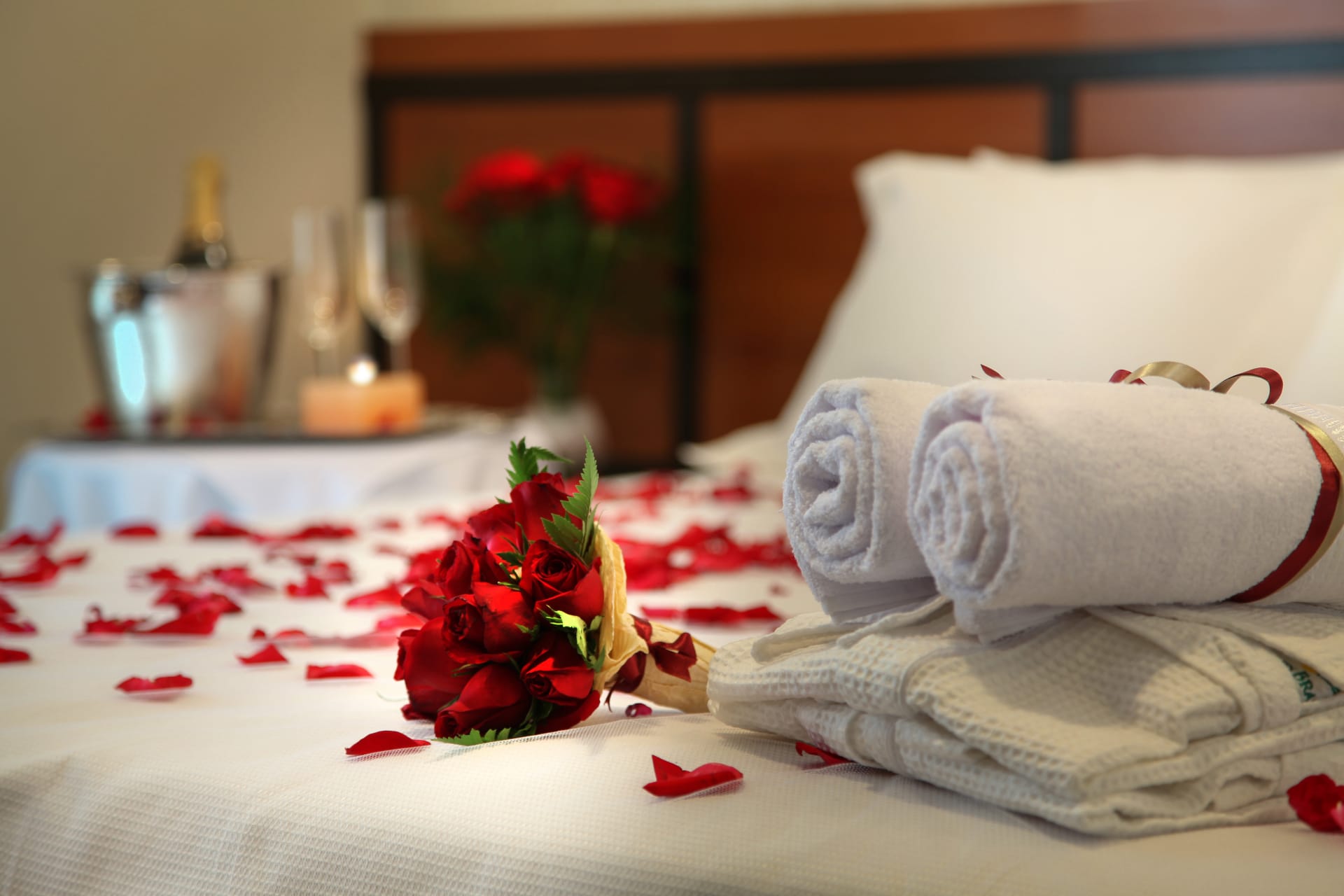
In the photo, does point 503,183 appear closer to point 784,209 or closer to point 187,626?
point 784,209

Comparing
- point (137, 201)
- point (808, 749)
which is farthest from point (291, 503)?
point (808, 749)

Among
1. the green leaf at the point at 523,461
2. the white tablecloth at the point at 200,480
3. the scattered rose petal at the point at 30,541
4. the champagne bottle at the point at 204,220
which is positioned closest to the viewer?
the green leaf at the point at 523,461

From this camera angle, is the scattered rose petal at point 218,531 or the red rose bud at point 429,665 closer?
the red rose bud at point 429,665

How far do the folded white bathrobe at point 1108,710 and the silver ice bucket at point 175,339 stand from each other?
157cm

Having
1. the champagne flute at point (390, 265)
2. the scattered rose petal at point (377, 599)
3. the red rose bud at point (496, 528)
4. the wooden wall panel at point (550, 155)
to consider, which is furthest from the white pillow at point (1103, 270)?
the wooden wall panel at point (550, 155)

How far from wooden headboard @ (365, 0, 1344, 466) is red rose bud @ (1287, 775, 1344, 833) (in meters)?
1.98

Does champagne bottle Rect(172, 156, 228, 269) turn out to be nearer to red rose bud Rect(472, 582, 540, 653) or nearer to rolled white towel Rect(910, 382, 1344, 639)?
red rose bud Rect(472, 582, 540, 653)

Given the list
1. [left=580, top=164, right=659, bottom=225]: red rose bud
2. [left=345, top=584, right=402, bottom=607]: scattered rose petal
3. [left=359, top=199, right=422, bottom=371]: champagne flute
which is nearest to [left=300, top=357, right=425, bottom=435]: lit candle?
[left=359, top=199, right=422, bottom=371]: champagne flute

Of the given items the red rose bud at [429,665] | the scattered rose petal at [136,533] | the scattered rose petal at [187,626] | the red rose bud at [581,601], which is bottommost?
the scattered rose petal at [136,533]

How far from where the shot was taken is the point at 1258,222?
4.94 ft

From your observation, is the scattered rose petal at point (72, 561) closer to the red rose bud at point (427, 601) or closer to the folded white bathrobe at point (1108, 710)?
the red rose bud at point (427, 601)

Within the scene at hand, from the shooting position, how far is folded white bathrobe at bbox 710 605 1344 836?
0.53 metres

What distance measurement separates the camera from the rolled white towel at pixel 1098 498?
0.53 m

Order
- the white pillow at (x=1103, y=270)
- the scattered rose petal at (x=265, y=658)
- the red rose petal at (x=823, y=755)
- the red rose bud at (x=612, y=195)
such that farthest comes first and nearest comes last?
the red rose bud at (x=612, y=195), the white pillow at (x=1103, y=270), the scattered rose petal at (x=265, y=658), the red rose petal at (x=823, y=755)
